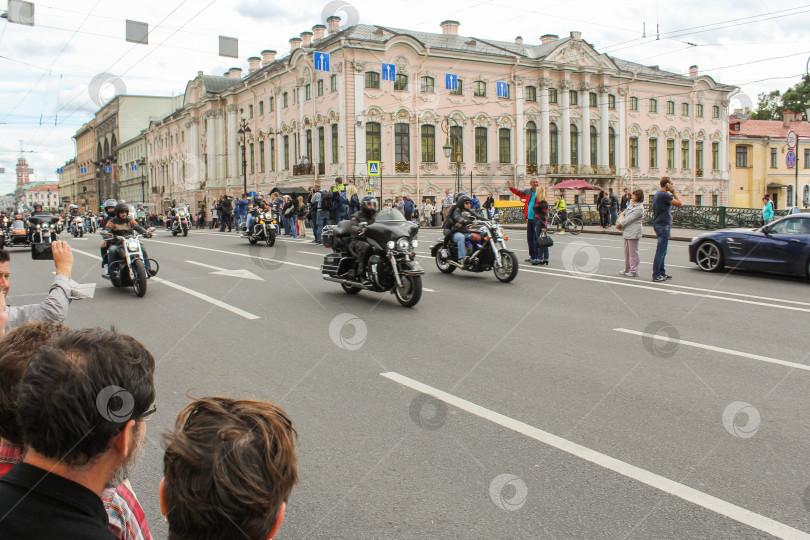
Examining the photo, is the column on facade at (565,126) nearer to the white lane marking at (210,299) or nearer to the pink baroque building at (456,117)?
the pink baroque building at (456,117)

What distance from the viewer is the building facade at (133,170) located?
89125 millimetres

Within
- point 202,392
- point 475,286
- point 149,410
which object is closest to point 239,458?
point 149,410

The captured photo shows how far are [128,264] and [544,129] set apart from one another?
43.7 meters

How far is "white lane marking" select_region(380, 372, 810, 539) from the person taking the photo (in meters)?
3.22

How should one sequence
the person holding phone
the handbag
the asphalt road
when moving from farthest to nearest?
the handbag → the person holding phone → the asphalt road

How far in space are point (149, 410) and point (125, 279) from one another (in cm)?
1064

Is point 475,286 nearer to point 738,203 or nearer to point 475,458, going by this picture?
point 475,458

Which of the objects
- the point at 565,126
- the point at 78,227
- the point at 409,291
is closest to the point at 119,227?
the point at 409,291

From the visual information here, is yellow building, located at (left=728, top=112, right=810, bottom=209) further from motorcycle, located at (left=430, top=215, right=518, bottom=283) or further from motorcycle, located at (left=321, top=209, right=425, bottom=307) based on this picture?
motorcycle, located at (left=321, top=209, right=425, bottom=307)

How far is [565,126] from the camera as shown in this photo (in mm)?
52250

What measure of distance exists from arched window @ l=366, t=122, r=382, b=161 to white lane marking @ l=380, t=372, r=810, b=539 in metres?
40.6

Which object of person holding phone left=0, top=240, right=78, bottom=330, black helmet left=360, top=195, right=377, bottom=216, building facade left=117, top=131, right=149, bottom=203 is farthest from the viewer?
building facade left=117, top=131, right=149, bottom=203

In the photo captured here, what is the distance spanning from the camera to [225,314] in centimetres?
923

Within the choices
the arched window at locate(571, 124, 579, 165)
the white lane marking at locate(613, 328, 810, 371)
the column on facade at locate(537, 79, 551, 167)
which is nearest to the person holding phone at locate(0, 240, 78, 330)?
the white lane marking at locate(613, 328, 810, 371)
